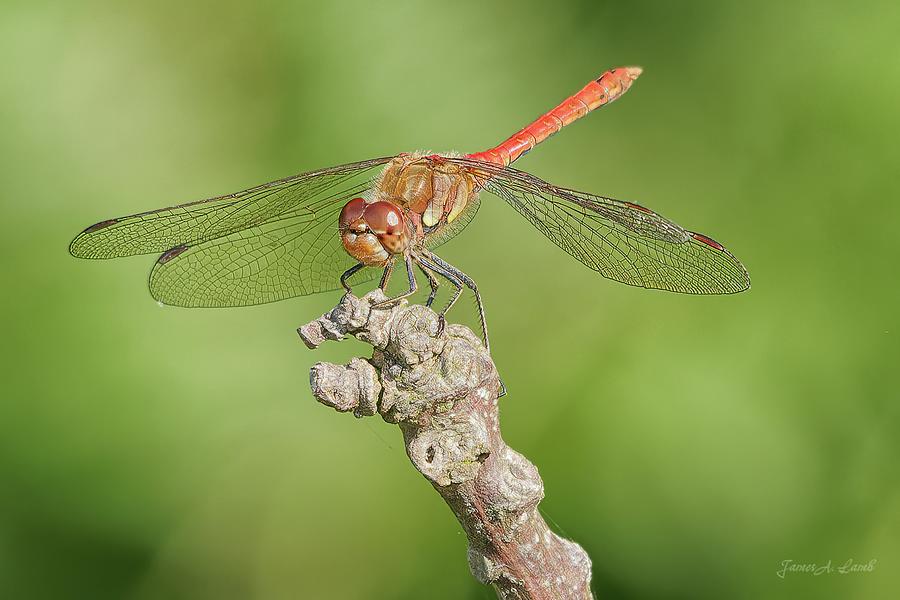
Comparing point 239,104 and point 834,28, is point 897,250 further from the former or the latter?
point 239,104

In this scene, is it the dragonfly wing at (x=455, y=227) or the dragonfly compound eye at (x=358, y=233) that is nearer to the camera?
the dragonfly compound eye at (x=358, y=233)

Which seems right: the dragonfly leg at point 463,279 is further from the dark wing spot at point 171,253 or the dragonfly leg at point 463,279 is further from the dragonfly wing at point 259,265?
the dark wing spot at point 171,253

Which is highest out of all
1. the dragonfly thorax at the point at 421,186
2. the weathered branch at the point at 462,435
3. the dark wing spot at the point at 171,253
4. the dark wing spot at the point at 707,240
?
the dark wing spot at the point at 171,253

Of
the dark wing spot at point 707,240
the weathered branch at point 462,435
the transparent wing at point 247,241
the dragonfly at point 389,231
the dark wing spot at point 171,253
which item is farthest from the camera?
the dark wing spot at point 171,253

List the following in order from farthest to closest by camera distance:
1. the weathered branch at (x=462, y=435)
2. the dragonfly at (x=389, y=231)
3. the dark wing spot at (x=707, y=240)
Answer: the dragonfly at (x=389, y=231) → the dark wing spot at (x=707, y=240) → the weathered branch at (x=462, y=435)

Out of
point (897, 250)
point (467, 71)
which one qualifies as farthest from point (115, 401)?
point (897, 250)

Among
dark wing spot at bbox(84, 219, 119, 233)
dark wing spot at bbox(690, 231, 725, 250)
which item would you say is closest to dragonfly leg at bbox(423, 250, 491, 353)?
dark wing spot at bbox(690, 231, 725, 250)

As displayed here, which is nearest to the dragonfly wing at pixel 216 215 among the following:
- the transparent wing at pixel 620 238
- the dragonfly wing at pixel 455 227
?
the dragonfly wing at pixel 455 227

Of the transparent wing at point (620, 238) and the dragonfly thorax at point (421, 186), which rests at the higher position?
the dragonfly thorax at point (421, 186)
